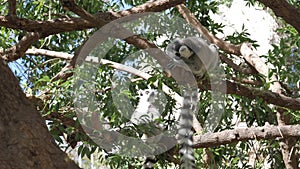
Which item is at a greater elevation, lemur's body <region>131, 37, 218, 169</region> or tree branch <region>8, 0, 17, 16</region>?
tree branch <region>8, 0, 17, 16</region>

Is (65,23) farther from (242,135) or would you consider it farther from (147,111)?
(242,135)

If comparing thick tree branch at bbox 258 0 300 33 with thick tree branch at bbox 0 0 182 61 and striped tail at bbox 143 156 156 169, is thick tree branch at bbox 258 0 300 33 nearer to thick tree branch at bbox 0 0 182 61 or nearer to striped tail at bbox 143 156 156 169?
thick tree branch at bbox 0 0 182 61

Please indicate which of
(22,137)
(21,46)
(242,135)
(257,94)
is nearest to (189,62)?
(257,94)

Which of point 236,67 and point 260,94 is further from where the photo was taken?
point 236,67

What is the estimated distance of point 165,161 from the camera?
449 cm

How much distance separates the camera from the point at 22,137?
1761 millimetres

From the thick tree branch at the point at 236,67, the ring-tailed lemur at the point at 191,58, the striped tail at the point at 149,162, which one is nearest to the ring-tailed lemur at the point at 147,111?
the striped tail at the point at 149,162

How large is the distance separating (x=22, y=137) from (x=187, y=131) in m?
1.78

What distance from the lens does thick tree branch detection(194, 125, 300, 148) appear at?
3.71m

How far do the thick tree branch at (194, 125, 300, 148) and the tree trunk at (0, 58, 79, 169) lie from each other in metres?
2.02

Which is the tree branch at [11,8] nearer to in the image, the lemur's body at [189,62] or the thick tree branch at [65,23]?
the thick tree branch at [65,23]

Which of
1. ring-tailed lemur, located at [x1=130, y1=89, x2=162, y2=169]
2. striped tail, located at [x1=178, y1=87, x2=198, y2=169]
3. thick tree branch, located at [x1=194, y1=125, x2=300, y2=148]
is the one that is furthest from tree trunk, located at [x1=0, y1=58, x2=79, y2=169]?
ring-tailed lemur, located at [x1=130, y1=89, x2=162, y2=169]

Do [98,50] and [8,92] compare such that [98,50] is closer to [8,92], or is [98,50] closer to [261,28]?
[8,92]

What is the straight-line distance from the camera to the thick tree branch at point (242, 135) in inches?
146
